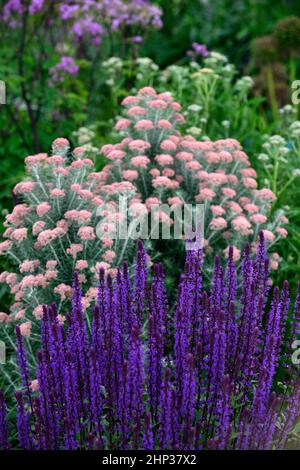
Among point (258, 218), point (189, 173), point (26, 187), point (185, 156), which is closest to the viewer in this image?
point (26, 187)

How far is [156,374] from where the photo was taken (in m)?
2.64

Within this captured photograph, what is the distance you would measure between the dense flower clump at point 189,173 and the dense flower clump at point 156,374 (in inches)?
31.6

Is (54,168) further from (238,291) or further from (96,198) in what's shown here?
(238,291)

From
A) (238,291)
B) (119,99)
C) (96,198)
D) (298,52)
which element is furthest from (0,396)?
(298,52)

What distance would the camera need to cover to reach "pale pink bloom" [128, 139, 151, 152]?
12.4 ft

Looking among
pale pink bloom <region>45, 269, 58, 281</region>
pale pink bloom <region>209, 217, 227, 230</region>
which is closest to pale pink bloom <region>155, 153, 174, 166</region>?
pale pink bloom <region>209, 217, 227, 230</region>

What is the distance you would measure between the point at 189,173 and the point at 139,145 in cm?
39

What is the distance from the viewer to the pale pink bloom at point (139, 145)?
12.4 feet

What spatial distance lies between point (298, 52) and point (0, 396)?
5.22 m

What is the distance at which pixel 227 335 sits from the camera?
9.32 ft

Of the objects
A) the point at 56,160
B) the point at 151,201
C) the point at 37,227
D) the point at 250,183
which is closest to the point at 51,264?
the point at 37,227

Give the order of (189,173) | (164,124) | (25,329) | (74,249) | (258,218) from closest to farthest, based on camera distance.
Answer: (25,329) < (74,249) < (258,218) < (164,124) < (189,173)

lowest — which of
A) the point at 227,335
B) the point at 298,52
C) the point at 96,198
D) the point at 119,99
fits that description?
the point at 227,335

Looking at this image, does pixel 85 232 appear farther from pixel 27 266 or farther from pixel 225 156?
pixel 225 156
